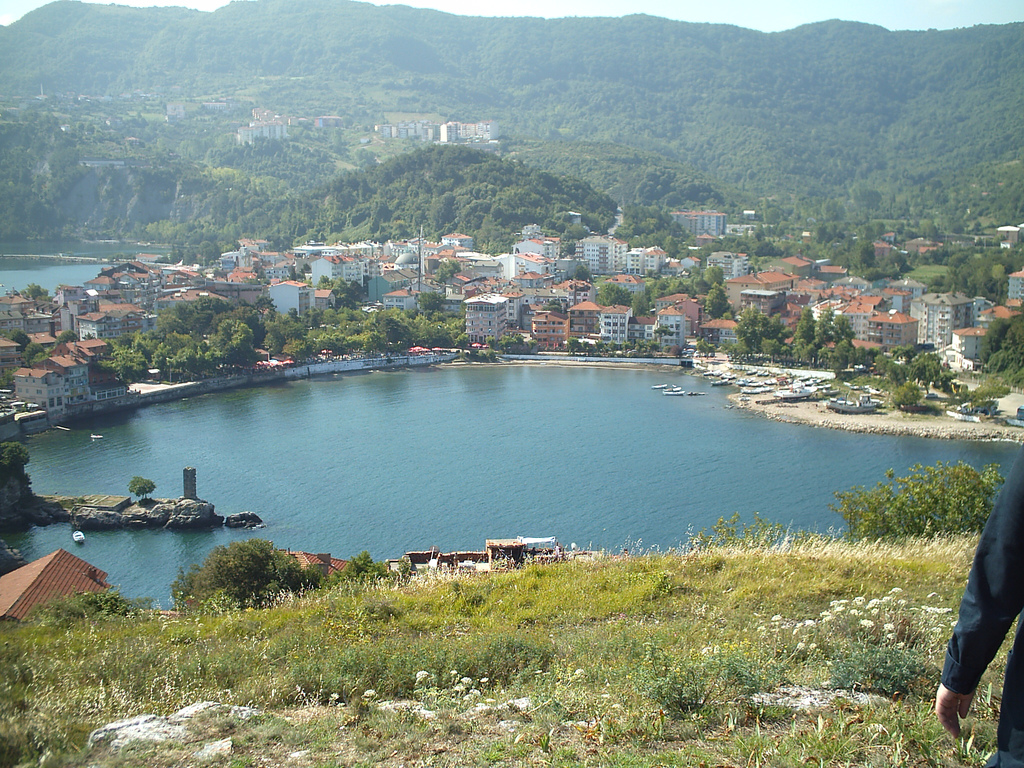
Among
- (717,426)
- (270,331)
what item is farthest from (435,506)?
(270,331)

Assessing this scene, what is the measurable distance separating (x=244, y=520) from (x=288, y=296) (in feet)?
37.1

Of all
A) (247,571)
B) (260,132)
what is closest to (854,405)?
(247,571)

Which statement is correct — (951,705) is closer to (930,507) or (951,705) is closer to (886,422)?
(930,507)

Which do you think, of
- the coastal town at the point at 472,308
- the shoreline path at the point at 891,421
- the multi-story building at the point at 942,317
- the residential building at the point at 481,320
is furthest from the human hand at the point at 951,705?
the multi-story building at the point at 942,317

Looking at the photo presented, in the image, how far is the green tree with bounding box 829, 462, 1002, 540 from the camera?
4.04 metres

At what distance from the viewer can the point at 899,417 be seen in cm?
1269

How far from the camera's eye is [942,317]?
1761 centimetres

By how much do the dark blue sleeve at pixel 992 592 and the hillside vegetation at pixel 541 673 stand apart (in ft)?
1.19

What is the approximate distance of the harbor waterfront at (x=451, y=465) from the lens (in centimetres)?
793

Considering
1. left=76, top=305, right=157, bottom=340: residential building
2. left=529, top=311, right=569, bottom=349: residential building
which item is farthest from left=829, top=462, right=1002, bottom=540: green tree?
left=76, top=305, right=157, bottom=340: residential building

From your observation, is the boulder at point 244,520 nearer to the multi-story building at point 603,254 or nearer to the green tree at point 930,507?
the green tree at point 930,507

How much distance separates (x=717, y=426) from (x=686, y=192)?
2546cm

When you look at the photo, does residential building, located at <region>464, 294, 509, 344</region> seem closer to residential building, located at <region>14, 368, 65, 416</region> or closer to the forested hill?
residential building, located at <region>14, 368, 65, 416</region>

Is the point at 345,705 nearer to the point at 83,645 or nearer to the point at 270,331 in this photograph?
the point at 83,645
